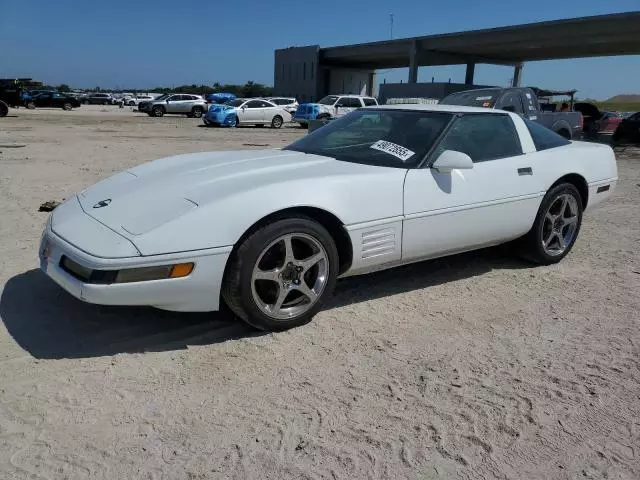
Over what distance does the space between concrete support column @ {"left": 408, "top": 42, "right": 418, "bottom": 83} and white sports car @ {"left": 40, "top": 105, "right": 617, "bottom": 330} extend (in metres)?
42.3

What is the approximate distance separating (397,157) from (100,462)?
257 centimetres

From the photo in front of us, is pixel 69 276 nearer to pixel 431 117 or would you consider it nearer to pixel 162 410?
pixel 162 410

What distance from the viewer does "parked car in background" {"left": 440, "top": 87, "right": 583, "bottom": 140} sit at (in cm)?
1223

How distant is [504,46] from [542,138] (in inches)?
1512

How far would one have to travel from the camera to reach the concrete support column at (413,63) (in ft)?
146

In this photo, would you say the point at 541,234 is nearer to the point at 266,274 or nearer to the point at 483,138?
the point at 483,138

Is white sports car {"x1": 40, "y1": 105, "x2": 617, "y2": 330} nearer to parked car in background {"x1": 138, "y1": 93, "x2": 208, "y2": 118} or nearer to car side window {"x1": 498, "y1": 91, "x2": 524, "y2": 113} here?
car side window {"x1": 498, "y1": 91, "x2": 524, "y2": 113}

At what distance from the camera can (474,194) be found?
3904 millimetres

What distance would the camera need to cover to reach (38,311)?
11.0ft

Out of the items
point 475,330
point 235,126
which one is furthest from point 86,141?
point 475,330

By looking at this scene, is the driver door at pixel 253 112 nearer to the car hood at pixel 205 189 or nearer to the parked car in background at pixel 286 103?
the parked car in background at pixel 286 103

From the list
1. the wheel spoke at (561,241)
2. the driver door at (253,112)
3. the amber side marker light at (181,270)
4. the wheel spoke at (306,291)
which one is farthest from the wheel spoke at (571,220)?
the driver door at (253,112)

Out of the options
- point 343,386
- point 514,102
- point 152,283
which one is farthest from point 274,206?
point 514,102

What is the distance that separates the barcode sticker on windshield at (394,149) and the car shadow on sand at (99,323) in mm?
971
